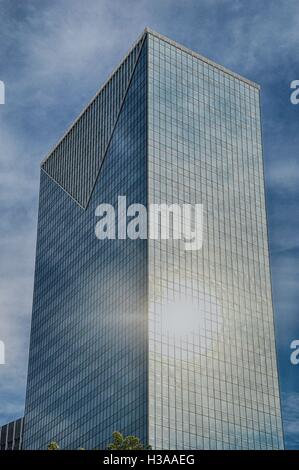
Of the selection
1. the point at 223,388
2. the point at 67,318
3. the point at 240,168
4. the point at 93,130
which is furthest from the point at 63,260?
the point at 223,388

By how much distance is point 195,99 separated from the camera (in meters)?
184

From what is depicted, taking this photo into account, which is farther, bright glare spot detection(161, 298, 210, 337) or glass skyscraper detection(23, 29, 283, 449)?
bright glare spot detection(161, 298, 210, 337)

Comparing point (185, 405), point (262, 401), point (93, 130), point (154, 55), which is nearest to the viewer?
point (185, 405)

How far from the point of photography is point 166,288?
156875 mm

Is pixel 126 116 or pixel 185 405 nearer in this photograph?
pixel 185 405

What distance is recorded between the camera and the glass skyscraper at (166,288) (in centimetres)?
15112

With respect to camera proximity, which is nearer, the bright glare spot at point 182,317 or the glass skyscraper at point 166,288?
the glass skyscraper at point 166,288

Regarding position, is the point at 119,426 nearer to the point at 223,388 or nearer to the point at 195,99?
the point at 223,388

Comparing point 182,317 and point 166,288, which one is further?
point 166,288

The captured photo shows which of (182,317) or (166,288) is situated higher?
(166,288)

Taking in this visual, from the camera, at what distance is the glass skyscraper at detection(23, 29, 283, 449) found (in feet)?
496

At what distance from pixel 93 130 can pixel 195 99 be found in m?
27.0
